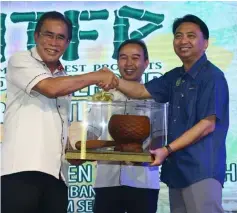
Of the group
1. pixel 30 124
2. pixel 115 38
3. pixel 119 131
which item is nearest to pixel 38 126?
pixel 30 124

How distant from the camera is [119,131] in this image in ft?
6.51

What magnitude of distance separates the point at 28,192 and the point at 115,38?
138 centimetres

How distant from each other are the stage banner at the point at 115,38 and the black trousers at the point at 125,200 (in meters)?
0.58

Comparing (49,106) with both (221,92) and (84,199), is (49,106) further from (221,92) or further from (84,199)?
(84,199)

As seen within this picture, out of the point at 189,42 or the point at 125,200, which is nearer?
the point at 189,42

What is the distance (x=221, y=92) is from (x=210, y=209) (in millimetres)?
460

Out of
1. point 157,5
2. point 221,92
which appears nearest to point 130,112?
point 221,92

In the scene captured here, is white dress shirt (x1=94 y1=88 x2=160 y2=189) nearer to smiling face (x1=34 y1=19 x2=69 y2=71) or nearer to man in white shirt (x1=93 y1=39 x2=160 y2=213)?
man in white shirt (x1=93 y1=39 x2=160 y2=213)

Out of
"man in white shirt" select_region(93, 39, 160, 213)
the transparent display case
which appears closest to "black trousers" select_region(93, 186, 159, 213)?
"man in white shirt" select_region(93, 39, 160, 213)

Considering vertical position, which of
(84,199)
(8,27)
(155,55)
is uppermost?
(8,27)

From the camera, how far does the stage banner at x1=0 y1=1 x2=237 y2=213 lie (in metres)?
2.90

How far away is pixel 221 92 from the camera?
1.95 metres

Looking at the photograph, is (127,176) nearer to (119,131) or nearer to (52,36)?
(119,131)

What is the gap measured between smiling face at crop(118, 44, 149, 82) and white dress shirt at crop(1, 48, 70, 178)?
21.8 inches
